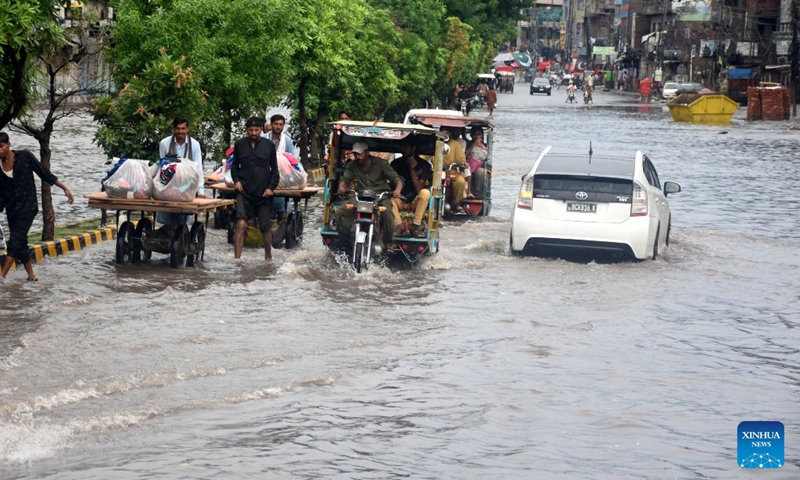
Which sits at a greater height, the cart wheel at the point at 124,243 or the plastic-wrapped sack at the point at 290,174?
the plastic-wrapped sack at the point at 290,174

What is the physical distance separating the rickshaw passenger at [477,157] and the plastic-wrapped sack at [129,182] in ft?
26.5

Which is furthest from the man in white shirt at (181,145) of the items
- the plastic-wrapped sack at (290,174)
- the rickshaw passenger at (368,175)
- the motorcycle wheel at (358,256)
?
the motorcycle wheel at (358,256)

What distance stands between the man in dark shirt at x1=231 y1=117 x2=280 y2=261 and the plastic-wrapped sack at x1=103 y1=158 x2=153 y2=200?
1.23 metres

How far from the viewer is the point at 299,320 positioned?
12578 millimetres

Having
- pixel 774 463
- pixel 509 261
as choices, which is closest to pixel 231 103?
pixel 509 261

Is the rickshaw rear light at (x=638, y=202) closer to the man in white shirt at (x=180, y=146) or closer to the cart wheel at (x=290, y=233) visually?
the cart wheel at (x=290, y=233)

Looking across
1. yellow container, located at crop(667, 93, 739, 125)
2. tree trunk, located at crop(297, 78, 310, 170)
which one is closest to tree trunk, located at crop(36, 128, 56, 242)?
tree trunk, located at crop(297, 78, 310, 170)

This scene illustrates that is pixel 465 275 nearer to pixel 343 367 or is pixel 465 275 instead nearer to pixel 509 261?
pixel 509 261

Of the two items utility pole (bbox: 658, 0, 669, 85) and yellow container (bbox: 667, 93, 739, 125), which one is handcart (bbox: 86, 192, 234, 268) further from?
utility pole (bbox: 658, 0, 669, 85)

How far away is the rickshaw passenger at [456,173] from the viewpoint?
71.1 ft

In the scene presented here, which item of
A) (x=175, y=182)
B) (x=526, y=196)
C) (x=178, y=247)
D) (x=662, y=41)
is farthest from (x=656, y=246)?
(x=662, y=41)

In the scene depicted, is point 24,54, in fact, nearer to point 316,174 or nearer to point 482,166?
point 482,166

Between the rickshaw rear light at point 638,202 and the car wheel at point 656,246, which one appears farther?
the car wheel at point 656,246

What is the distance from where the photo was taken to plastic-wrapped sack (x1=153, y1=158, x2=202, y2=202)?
14859mm
